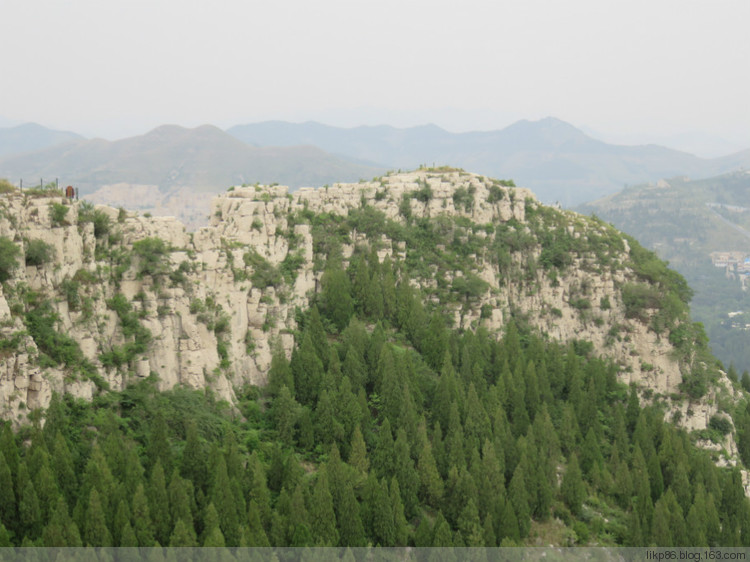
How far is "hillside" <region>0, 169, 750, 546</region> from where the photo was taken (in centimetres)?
2850

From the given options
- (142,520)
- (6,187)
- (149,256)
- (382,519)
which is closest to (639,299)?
(382,519)

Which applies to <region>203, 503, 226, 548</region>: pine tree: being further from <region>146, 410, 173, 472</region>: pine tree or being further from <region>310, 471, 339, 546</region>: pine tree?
<region>310, 471, 339, 546</region>: pine tree

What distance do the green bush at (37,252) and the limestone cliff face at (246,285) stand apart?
0.88 feet

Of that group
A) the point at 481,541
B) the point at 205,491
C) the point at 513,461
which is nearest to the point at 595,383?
the point at 513,461

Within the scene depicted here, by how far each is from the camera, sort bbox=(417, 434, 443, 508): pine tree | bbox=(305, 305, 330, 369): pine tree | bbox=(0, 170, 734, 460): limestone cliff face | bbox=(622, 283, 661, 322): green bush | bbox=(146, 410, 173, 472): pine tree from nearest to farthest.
→ bbox=(146, 410, 173, 472): pine tree
bbox=(0, 170, 734, 460): limestone cliff face
bbox=(417, 434, 443, 508): pine tree
bbox=(305, 305, 330, 369): pine tree
bbox=(622, 283, 661, 322): green bush

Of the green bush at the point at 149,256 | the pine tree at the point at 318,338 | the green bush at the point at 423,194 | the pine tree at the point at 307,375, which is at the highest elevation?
the green bush at the point at 423,194

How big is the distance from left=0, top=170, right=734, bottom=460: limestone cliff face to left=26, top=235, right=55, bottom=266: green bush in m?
0.27

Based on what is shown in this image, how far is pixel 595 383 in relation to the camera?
159 ft

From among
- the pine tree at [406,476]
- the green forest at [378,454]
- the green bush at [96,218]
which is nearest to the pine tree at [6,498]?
the green forest at [378,454]

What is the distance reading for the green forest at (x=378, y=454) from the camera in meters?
26.7

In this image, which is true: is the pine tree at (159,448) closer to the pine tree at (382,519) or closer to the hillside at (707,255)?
the pine tree at (382,519)

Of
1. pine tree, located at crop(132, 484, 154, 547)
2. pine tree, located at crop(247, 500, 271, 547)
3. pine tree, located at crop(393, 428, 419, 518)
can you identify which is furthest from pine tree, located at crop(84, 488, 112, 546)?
pine tree, located at crop(393, 428, 419, 518)

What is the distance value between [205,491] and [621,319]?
113ft

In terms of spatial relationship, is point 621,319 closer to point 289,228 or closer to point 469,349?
point 469,349
